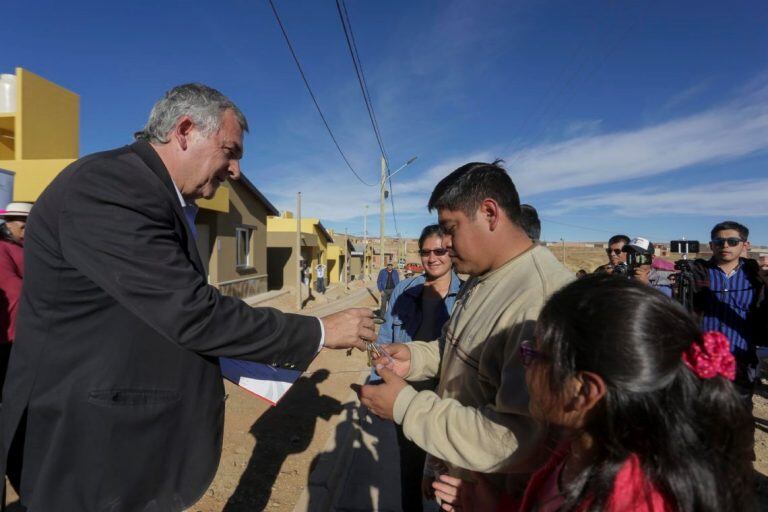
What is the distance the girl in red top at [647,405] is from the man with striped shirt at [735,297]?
153 inches

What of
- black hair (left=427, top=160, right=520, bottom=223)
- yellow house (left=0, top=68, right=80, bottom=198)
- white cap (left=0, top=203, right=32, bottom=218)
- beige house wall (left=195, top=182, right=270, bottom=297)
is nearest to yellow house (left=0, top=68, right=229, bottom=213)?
yellow house (left=0, top=68, right=80, bottom=198)

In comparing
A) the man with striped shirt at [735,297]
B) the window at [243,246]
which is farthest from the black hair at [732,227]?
the window at [243,246]

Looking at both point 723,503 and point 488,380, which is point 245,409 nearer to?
point 488,380

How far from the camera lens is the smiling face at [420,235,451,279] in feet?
11.6

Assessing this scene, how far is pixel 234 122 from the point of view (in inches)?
68.0

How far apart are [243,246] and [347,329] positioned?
14.3 metres

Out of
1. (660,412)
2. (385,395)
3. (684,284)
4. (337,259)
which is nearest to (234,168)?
(385,395)

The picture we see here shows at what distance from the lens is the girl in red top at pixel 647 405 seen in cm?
92

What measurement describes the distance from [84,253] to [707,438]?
5.76ft

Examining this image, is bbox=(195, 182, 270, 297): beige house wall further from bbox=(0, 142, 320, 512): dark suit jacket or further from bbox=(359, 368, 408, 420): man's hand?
bbox=(359, 368, 408, 420): man's hand

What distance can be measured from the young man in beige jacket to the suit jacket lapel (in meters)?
0.82

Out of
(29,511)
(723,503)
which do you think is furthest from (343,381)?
(723,503)

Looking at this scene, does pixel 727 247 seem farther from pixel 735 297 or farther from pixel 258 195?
pixel 258 195

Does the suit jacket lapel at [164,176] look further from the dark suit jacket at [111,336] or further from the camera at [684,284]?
the camera at [684,284]
